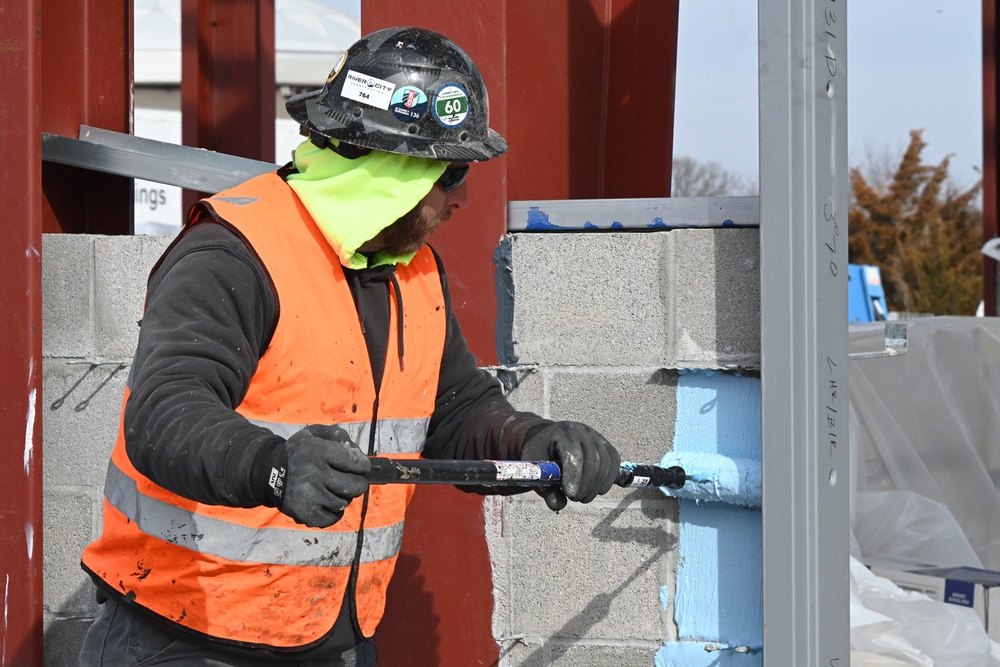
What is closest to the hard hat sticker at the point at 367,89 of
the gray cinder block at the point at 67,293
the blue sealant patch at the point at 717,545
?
the blue sealant patch at the point at 717,545

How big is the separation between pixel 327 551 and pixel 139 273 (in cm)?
152

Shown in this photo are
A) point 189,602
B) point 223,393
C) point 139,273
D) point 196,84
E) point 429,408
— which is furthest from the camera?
point 196,84

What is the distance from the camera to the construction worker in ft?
5.93

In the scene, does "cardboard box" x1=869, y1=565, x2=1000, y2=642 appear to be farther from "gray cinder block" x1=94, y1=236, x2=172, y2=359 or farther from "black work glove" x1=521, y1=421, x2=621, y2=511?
"gray cinder block" x1=94, y1=236, x2=172, y2=359

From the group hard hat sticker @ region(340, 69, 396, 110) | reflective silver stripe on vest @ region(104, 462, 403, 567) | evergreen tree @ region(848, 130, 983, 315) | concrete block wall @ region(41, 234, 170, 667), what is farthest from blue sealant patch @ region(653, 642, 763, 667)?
evergreen tree @ region(848, 130, 983, 315)

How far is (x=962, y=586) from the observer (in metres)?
3.73

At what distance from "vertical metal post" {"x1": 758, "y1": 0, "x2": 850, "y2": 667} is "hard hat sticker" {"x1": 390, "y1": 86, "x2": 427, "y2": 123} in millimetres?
927

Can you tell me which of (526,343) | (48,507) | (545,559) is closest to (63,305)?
(48,507)

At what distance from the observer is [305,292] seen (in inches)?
77.2

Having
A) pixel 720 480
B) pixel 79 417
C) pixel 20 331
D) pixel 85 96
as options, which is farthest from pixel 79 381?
pixel 720 480

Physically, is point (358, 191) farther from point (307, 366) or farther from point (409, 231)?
point (307, 366)

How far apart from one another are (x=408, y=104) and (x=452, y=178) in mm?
196

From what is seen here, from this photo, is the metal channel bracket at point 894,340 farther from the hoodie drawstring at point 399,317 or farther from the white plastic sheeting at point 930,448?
the hoodie drawstring at point 399,317

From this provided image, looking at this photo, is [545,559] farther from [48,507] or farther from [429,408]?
[48,507]
